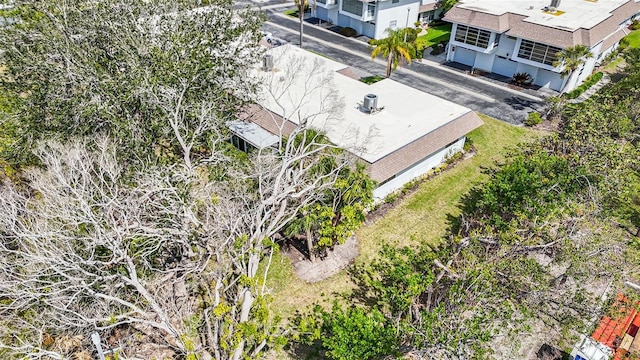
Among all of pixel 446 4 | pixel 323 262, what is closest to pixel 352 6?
pixel 446 4

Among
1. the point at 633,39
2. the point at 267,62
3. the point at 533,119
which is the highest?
the point at 267,62

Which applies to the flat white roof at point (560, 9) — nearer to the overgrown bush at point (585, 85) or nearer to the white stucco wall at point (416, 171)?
the overgrown bush at point (585, 85)

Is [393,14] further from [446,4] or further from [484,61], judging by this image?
[484,61]

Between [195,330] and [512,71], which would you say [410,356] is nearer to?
[195,330]

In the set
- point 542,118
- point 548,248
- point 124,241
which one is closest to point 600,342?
point 548,248

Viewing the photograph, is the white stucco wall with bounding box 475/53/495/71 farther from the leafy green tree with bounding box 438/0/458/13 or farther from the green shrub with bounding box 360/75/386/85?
the leafy green tree with bounding box 438/0/458/13
